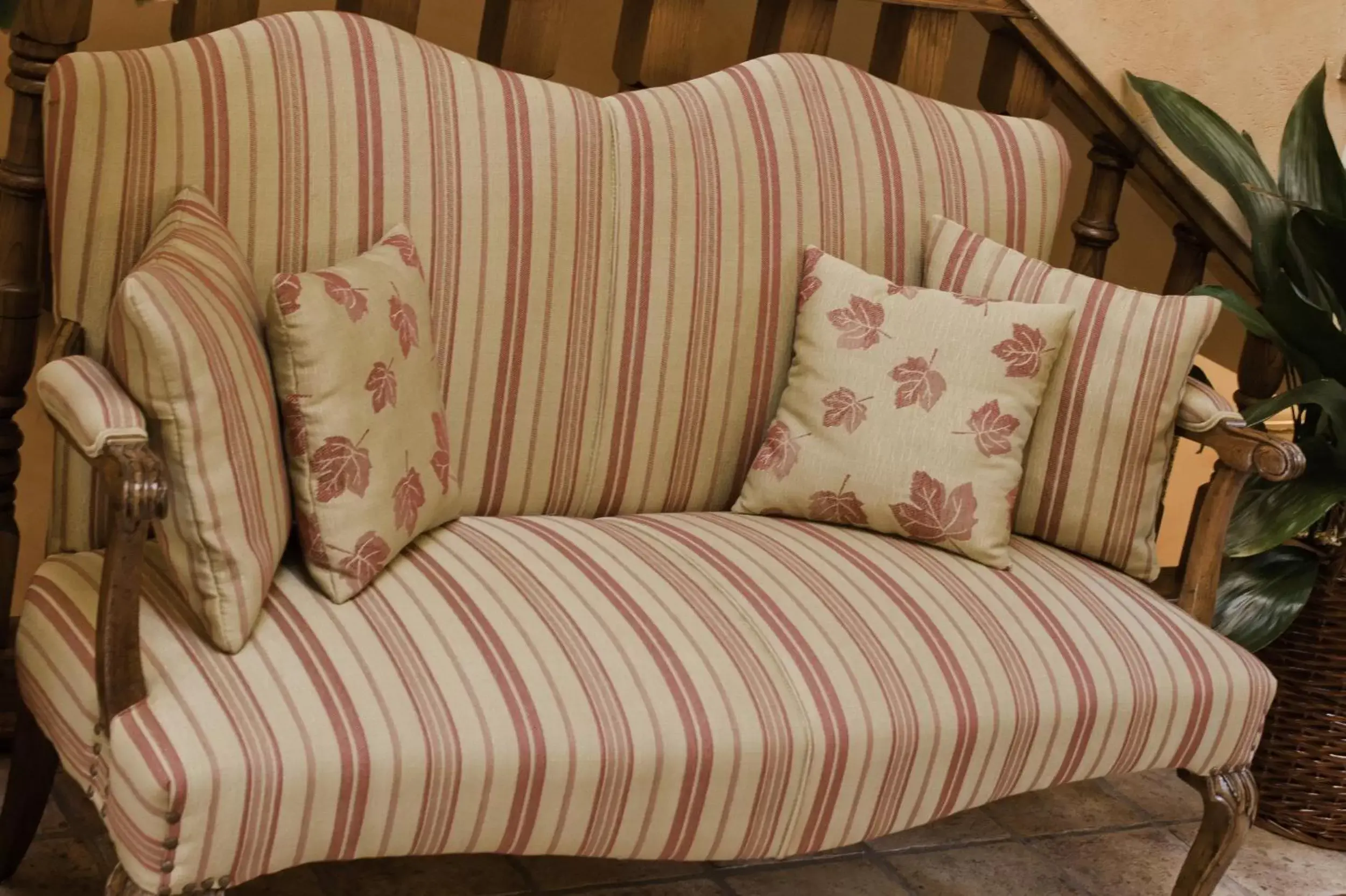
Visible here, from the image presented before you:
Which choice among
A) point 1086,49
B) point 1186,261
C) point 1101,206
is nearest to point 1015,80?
point 1086,49

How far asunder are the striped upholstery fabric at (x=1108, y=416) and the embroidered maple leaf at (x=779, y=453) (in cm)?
33

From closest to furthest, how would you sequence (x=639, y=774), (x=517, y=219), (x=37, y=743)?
(x=639, y=774)
(x=37, y=743)
(x=517, y=219)

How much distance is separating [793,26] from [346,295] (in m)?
0.95

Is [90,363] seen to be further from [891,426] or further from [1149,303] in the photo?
[1149,303]

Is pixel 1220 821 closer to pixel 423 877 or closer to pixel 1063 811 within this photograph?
pixel 1063 811

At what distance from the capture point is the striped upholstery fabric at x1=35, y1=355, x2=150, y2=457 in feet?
4.51

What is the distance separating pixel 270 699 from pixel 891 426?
91 centimetres

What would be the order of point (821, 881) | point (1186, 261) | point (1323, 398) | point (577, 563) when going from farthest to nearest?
point (1186, 261), point (1323, 398), point (821, 881), point (577, 563)

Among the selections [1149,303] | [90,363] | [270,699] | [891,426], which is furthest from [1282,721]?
[90,363]

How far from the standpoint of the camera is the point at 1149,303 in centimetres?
210

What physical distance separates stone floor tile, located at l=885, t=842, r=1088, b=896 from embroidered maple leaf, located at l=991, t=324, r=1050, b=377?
0.73 meters

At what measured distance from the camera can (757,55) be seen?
7.60 feet

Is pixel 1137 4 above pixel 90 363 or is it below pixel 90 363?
above

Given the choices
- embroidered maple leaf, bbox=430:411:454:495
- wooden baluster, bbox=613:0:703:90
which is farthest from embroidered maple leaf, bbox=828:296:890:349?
embroidered maple leaf, bbox=430:411:454:495
